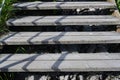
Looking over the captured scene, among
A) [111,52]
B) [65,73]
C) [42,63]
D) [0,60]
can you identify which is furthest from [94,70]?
[0,60]

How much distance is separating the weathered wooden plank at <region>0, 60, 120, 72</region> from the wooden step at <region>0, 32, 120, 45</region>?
0.46 metres

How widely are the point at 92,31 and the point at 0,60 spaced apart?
1488mm

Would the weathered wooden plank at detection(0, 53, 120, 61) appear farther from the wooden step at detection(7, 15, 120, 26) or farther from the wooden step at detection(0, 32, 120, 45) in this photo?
the wooden step at detection(7, 15, 120, 26)

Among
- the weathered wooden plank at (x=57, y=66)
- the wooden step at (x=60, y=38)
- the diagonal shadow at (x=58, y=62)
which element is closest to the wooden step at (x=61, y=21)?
the wooden step at (x=60, y=38)

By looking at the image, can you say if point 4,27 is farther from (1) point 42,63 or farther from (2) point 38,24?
(1) point 42,63

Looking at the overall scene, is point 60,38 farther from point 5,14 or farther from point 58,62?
point 5,14

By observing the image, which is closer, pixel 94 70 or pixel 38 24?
pixel 94 70

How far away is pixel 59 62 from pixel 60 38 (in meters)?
0.55

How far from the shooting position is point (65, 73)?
2.98 metres

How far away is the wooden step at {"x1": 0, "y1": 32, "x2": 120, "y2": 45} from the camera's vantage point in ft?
11.2

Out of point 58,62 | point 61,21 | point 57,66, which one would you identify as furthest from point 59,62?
point 61,21

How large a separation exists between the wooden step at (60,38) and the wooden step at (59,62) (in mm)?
201

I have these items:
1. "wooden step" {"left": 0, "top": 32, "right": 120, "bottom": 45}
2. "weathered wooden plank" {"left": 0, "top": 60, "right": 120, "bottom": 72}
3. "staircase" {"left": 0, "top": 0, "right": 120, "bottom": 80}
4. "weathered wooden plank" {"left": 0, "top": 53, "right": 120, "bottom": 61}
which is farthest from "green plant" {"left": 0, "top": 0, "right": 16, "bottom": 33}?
"weathered wooden plank" {"left": 0, "top": 60, "right": 120, "bottom": 72}

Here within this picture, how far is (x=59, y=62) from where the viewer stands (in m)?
3.02
